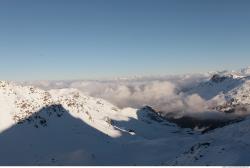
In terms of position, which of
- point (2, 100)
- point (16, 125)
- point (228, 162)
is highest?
point (2, 100)

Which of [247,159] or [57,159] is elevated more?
[57,159]

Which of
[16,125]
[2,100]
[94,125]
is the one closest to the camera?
[16,125]

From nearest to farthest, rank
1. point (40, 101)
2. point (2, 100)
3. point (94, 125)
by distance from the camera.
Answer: point (2, 100), point (40, 101), point (94, 125)

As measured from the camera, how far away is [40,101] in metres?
186

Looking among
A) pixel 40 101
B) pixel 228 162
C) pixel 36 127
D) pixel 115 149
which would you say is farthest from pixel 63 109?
pixel 228 162

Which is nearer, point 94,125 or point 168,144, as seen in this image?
point 168,144

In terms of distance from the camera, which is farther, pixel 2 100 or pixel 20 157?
pixel 2 100

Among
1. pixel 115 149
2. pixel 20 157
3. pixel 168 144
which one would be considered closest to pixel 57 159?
pixel 20 157

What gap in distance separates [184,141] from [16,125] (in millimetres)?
66090

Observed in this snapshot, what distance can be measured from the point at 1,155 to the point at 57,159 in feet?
60.0

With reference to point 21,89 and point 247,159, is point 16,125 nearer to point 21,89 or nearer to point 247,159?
point 21,89

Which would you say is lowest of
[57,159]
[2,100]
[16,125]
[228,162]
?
[228,162]

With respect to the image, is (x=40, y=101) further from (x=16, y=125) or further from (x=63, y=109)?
(x=16, y=125)

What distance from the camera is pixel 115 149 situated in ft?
490
